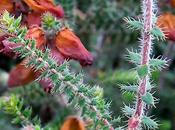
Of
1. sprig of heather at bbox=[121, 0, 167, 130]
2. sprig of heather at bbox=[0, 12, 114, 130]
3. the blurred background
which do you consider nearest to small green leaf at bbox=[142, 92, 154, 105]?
sprig of heather at bbox=[121, 0, 167, 130]

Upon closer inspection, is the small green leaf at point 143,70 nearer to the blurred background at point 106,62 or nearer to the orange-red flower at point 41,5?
the orange-red flower at point 41,5

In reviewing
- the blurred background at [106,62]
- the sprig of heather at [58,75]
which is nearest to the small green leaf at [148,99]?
the sprig of heather at [58,75]

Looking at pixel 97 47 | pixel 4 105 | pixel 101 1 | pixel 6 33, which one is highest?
pixel 101 1

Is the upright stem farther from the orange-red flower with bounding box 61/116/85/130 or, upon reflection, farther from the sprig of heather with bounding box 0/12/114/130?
the orange-red flower with bounding box 61/116/85/130

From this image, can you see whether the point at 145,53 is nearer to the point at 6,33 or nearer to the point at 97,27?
the point at 6,33

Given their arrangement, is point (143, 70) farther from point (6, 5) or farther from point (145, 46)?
point (6, 5)

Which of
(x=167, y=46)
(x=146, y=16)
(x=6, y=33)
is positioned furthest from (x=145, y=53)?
(x=167, y=46)
